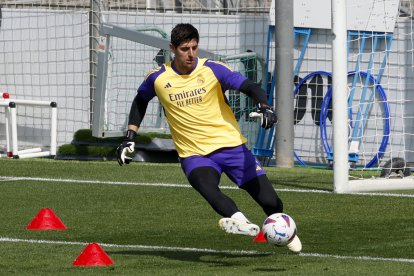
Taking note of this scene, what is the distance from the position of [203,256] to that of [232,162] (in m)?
0.74

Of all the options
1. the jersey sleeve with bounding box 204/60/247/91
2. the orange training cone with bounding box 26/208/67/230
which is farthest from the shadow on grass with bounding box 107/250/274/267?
the orange training cone with bounding box 26/208/67/230

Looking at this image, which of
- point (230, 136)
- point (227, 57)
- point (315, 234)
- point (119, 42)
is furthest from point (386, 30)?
point (230, 136)

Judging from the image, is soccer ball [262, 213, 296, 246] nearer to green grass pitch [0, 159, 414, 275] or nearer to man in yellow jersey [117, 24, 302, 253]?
green grass pitch [0, 159, 414, 275]

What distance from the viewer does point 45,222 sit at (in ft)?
36.9

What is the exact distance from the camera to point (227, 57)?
60.0 ft

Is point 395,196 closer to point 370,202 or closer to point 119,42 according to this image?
point 370,202

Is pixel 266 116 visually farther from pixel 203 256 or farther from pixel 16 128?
pixel 16 128

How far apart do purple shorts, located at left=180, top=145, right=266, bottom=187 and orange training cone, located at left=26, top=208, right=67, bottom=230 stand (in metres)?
2.21

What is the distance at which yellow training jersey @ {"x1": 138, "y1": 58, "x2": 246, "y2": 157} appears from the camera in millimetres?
9484

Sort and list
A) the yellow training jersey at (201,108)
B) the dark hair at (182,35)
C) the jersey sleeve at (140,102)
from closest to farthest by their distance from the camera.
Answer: the dark hair at (182,35), the yellow training jersey at (201,108), the jersey sleeve at (140,102)

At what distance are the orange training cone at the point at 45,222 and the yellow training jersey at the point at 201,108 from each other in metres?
2.11

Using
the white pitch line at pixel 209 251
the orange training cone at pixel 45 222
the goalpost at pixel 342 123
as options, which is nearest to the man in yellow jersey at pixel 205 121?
the white pitch line at pixel 209 251

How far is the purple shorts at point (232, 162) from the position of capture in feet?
31.0

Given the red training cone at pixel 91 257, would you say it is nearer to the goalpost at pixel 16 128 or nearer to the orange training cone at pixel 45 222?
the orange training cone at pixel 45 222
